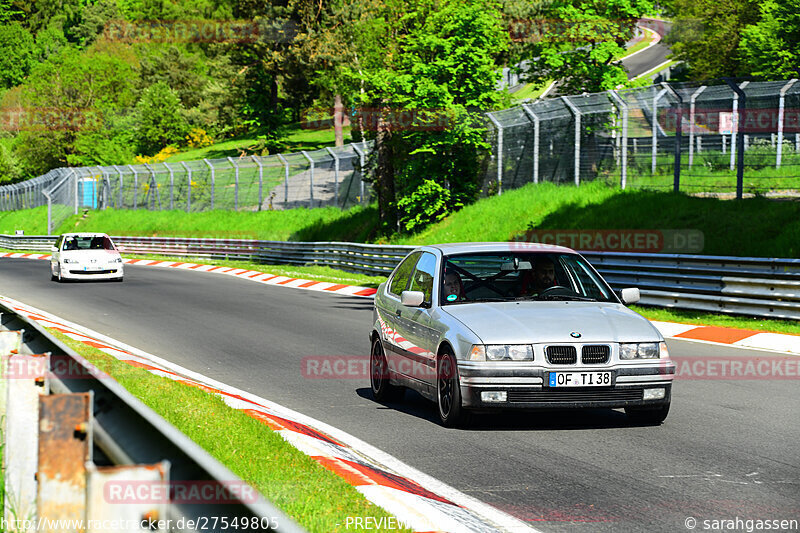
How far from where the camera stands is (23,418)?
4.09 metres

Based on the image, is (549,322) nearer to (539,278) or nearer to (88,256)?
(539,278)

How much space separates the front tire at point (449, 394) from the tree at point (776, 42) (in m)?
44.5

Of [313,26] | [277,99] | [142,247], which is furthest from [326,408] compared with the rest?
[277,99]

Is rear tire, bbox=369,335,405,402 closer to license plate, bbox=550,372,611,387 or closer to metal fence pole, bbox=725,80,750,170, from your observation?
license plate, bbox=550,372,611,387

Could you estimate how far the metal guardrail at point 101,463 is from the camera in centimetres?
262

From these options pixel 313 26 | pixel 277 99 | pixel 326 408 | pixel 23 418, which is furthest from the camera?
pixel 277 99

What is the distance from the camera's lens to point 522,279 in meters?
9.62

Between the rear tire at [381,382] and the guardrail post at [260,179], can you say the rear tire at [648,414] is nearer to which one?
the rear tire at [381,382]

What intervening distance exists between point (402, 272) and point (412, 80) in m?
22.9

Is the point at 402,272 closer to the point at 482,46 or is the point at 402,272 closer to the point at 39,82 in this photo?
the point at 482,46

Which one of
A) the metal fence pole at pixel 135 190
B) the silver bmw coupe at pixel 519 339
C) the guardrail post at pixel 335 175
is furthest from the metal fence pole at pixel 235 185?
the silver bmw coupe at pixel 519 339

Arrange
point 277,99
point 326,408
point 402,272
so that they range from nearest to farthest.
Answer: point 326,408
point 402,272
point 277,99

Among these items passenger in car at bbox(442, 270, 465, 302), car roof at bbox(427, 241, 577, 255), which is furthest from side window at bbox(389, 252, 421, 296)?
passenger in car at bbox(442, 270, 465, 302)

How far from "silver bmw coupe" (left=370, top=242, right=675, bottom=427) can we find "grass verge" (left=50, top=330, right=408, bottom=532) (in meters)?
1.59
